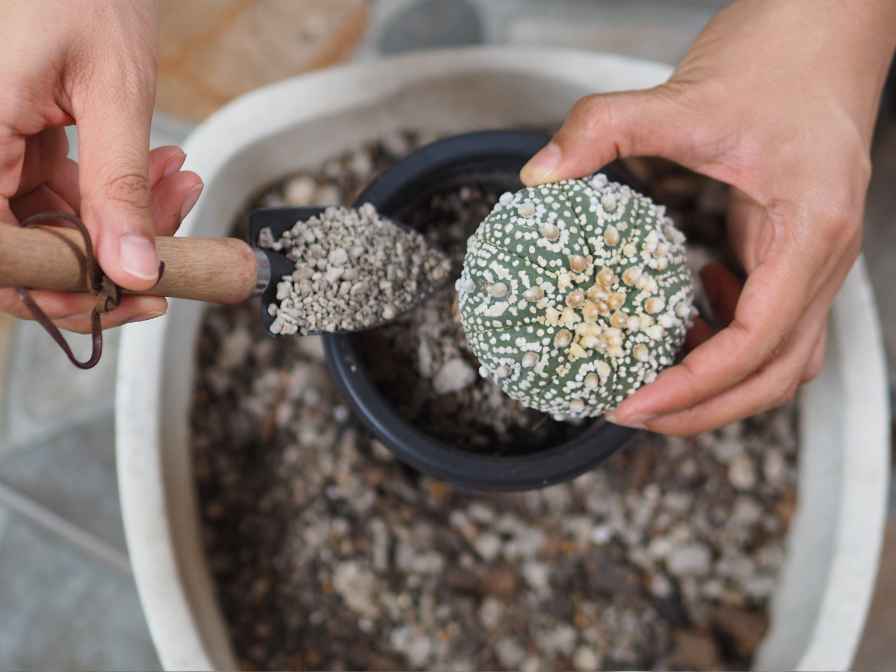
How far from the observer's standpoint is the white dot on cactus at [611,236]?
25.4 inches

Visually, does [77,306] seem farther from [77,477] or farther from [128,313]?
[77,477]

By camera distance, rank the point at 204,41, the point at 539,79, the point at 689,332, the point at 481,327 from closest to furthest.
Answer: the point at 481,327, the point at 689,332, the point at 539,79, the point at 204,41

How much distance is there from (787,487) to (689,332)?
333 millimetres

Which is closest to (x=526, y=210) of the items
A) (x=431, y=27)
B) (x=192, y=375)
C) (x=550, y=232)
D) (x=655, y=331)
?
(x=550, y=232)

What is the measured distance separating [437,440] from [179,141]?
76 centimetres

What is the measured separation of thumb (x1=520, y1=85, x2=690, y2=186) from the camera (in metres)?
0.68

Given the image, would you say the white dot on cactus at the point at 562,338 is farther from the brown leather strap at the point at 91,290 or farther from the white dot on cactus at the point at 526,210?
the brown leather strap at the point at 91,290

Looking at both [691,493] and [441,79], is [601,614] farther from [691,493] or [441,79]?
[441,79]

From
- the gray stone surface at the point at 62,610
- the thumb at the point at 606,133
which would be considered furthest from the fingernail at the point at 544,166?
the gray stone surface at the point at 62,610

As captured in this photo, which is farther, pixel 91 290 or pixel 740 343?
pixel 740 343

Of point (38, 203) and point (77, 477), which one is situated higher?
point (38, 203)

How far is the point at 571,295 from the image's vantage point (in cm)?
64

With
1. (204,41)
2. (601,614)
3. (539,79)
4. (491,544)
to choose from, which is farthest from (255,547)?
(204,41)

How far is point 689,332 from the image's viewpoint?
0.81 m
